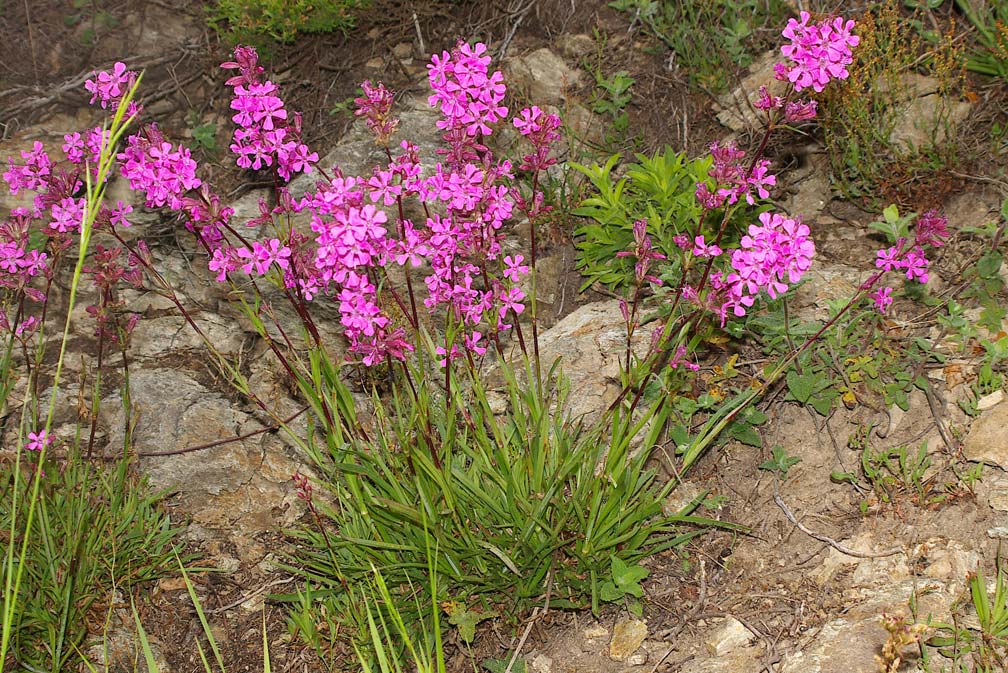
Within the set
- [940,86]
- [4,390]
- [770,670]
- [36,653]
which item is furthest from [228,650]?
[940,86]

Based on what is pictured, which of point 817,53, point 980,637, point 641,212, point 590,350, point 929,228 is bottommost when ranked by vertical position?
point 590,350

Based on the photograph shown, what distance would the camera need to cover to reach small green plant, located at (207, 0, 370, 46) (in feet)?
17.6

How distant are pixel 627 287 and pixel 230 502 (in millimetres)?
2131

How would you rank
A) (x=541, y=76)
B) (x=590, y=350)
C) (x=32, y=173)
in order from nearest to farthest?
1. (x=32, y=173)
2. (x=590, y=350)
3. (x=541, y=76)

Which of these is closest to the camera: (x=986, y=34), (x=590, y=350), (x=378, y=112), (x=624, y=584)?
(x=378, y=112)

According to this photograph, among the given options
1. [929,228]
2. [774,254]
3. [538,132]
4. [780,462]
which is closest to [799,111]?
[774,254]

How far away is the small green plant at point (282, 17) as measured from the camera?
5.38 metres

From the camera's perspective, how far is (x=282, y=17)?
5457 millimetres

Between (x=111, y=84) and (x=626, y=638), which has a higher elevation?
(x=111, y=84)

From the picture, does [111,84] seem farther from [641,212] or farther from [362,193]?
[641,212]

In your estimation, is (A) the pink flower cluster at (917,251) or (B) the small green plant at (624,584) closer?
(A) the pink flower cluster at (917,251)

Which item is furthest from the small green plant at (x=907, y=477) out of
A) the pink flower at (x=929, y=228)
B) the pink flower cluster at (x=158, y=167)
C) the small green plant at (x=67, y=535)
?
the small green plant at (x=67, y=535)

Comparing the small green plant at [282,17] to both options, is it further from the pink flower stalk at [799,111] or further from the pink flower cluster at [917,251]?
the pink flower cluster at [917,251]

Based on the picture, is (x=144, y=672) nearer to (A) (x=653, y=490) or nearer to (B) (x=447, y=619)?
(B) (x=447, y=619)
